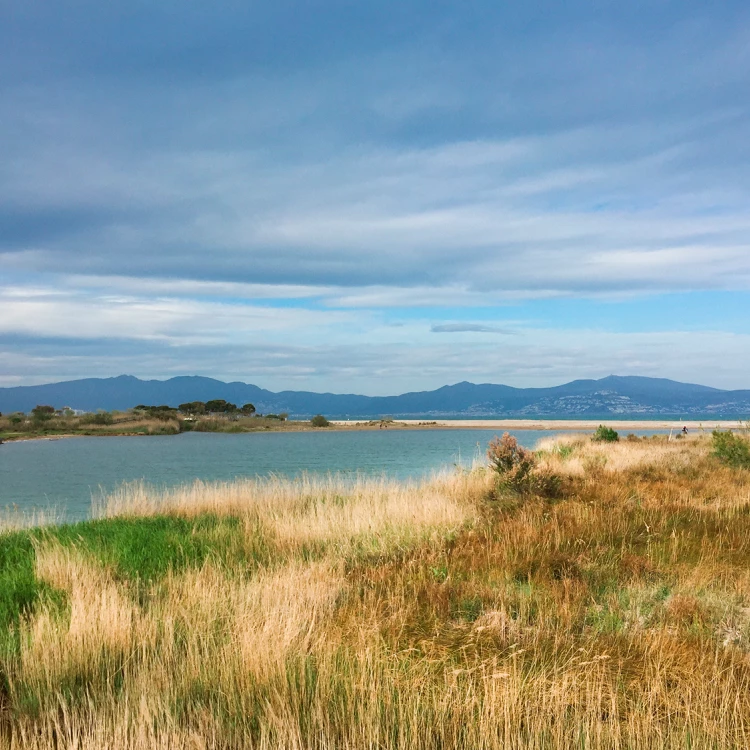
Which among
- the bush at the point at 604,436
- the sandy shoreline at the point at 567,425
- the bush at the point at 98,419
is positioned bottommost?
the sandy shoreline at the point at 567,425

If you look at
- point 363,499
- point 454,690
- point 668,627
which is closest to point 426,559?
point 668,627

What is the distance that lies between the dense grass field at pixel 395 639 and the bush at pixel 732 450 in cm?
999

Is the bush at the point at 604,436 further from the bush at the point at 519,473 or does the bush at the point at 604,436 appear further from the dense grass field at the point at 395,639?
the dense grass field at the point at 395,639

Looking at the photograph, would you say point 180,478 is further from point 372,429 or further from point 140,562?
point 372,429

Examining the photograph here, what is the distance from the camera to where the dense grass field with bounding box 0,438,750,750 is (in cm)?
368

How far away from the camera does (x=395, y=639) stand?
488 centimetres

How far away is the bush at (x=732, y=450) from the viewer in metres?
18.7

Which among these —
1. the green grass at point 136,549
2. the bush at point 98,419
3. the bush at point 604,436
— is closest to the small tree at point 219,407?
the bush at point 98,419

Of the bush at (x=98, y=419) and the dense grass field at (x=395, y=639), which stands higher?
the dense grass field at (x=395, y=639)

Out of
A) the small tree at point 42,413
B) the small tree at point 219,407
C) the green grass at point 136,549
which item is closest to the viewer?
the green grass at point 136,549

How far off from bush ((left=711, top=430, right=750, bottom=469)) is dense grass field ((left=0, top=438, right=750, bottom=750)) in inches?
393

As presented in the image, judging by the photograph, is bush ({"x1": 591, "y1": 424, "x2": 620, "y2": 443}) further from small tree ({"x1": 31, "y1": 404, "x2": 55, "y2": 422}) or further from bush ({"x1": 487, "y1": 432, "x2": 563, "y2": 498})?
small tree ({"x1": 31, "y1": 404, "x2": 55, "y2": 422})

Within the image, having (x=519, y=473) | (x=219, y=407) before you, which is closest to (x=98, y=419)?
(x=219, y=407)

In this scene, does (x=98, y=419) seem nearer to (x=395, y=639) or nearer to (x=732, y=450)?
(x=732, y=450)
